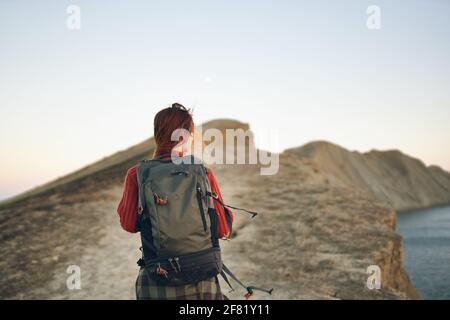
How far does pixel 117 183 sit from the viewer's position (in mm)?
15578

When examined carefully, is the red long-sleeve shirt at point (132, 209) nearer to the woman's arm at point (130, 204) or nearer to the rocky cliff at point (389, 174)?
the woman's arm at point (130, 204)

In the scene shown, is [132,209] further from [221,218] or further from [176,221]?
[221,218]

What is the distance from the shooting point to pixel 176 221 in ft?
8.47

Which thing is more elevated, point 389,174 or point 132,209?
point 132,209

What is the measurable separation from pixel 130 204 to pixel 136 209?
54 mm

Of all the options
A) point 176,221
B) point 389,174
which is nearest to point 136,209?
point 176,221

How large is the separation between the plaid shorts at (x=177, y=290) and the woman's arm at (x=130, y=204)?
348 mm

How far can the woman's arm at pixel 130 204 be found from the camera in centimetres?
271

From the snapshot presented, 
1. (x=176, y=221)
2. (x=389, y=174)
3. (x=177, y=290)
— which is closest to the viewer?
(x=176, y=221)

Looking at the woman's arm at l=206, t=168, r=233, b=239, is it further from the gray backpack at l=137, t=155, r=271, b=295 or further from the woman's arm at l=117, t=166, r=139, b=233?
the woman's arm at l=117, t=166, r=139, b=233

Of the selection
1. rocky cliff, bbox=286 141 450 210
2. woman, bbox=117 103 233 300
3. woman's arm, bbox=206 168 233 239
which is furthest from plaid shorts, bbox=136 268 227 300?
rocky cliff, bbox=286 141 450 210

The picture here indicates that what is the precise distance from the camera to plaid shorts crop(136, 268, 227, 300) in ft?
8.79

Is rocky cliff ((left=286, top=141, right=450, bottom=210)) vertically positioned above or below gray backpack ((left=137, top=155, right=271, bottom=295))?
below

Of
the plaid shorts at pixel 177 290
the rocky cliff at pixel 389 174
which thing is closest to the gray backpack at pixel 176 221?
the plaid shorts at pixel 177 290
